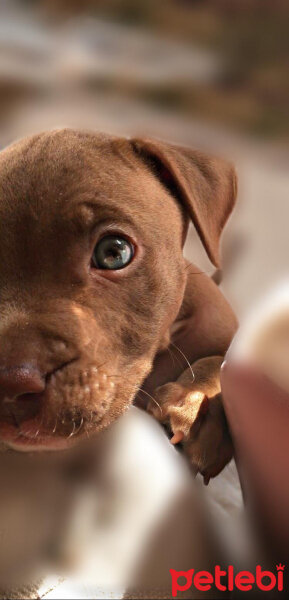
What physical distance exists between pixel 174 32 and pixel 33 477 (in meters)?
0.82

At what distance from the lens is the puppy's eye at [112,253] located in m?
1.43

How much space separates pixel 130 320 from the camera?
1426mm

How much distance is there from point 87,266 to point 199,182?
0.43 meters

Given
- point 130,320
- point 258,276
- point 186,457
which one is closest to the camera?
point 186,457

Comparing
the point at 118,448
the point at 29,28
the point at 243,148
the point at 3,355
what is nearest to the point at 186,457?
the point at 118,448

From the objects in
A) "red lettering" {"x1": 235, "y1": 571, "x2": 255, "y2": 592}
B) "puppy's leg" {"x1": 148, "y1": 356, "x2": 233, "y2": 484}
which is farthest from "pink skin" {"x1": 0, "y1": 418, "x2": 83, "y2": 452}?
"red lettering" {"x1": 235, "y1": 571, "x2": 255, "y2": 592}

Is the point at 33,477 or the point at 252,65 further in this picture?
the point at 33,477

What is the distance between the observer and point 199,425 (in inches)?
51.4

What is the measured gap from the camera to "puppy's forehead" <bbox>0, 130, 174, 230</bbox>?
137 centimetres

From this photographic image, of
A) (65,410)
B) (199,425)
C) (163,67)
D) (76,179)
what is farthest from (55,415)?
(163,67)

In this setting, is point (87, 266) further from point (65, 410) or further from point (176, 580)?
point (176, 580)

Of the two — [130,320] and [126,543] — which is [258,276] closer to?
[130,320]

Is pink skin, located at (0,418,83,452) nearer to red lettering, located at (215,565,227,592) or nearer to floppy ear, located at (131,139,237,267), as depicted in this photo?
red lettering, located at (215,565,227,592)

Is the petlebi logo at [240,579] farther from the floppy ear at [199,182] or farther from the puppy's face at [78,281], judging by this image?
the floppy ear at [199,182]
